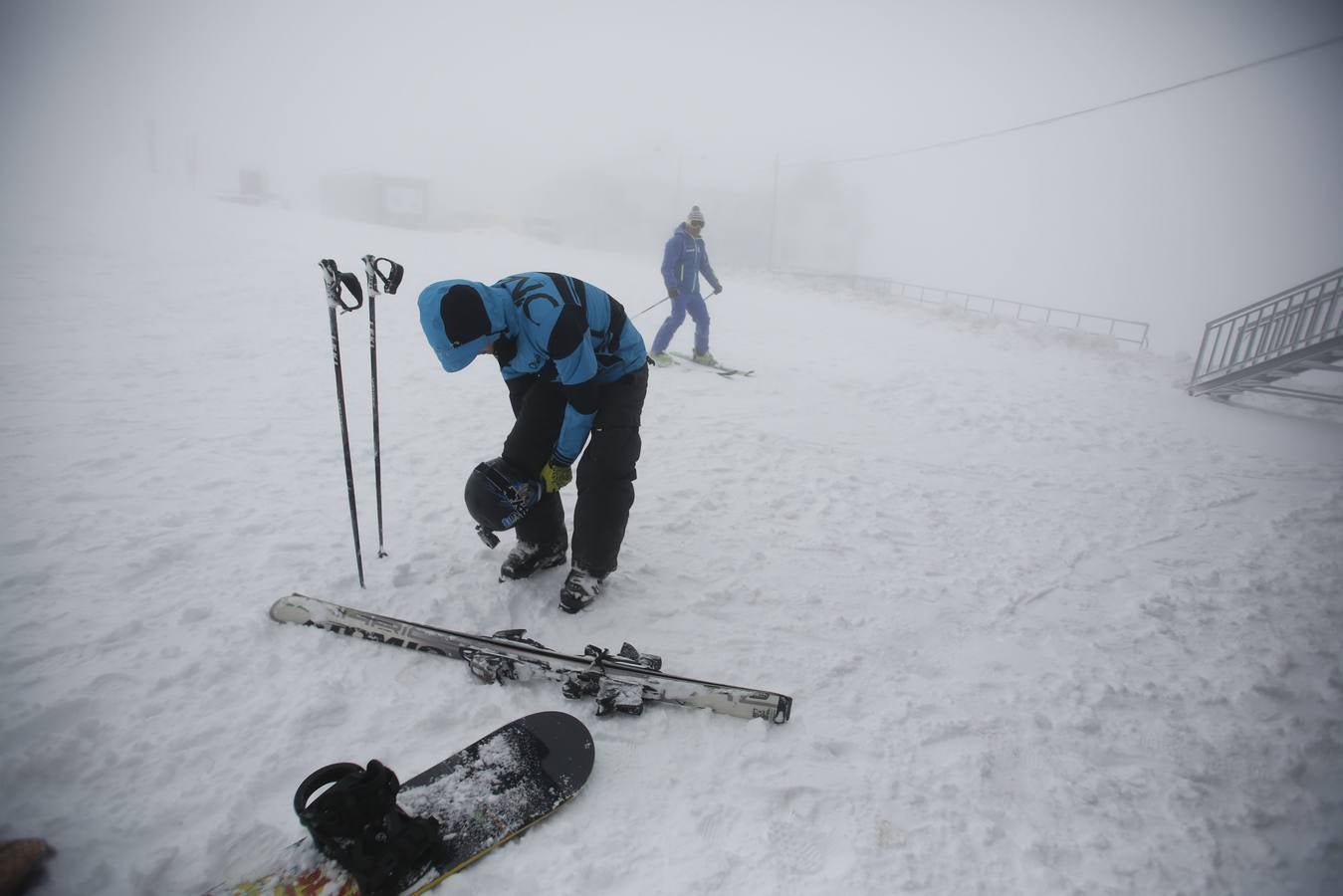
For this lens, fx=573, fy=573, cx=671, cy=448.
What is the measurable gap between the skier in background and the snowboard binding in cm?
622

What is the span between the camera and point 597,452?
2846mm

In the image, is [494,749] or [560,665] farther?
[560,665]

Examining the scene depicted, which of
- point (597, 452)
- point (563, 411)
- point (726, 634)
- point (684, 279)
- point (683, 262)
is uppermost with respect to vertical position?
point (683, 262)

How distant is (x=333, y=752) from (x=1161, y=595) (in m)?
4.38

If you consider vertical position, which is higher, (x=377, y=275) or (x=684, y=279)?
(x=684, y=279)

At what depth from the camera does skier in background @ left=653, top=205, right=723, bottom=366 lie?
749 centimetres

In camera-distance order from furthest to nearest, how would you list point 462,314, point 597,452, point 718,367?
point 718,367, point 597,452, point 462,314

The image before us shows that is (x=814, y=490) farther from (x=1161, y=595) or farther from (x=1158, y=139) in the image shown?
(x=1158, y=139)

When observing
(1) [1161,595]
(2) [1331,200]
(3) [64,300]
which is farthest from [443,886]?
(2) [1331,200]

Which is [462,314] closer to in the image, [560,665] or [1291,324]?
[560,665]

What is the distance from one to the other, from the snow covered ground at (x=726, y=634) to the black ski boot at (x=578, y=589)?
0.08m

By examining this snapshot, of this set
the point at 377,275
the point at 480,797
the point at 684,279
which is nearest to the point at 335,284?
the point at 377,275

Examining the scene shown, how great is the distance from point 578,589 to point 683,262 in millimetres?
5581

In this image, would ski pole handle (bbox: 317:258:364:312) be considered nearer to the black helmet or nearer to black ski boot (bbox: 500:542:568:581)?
the black helmet
